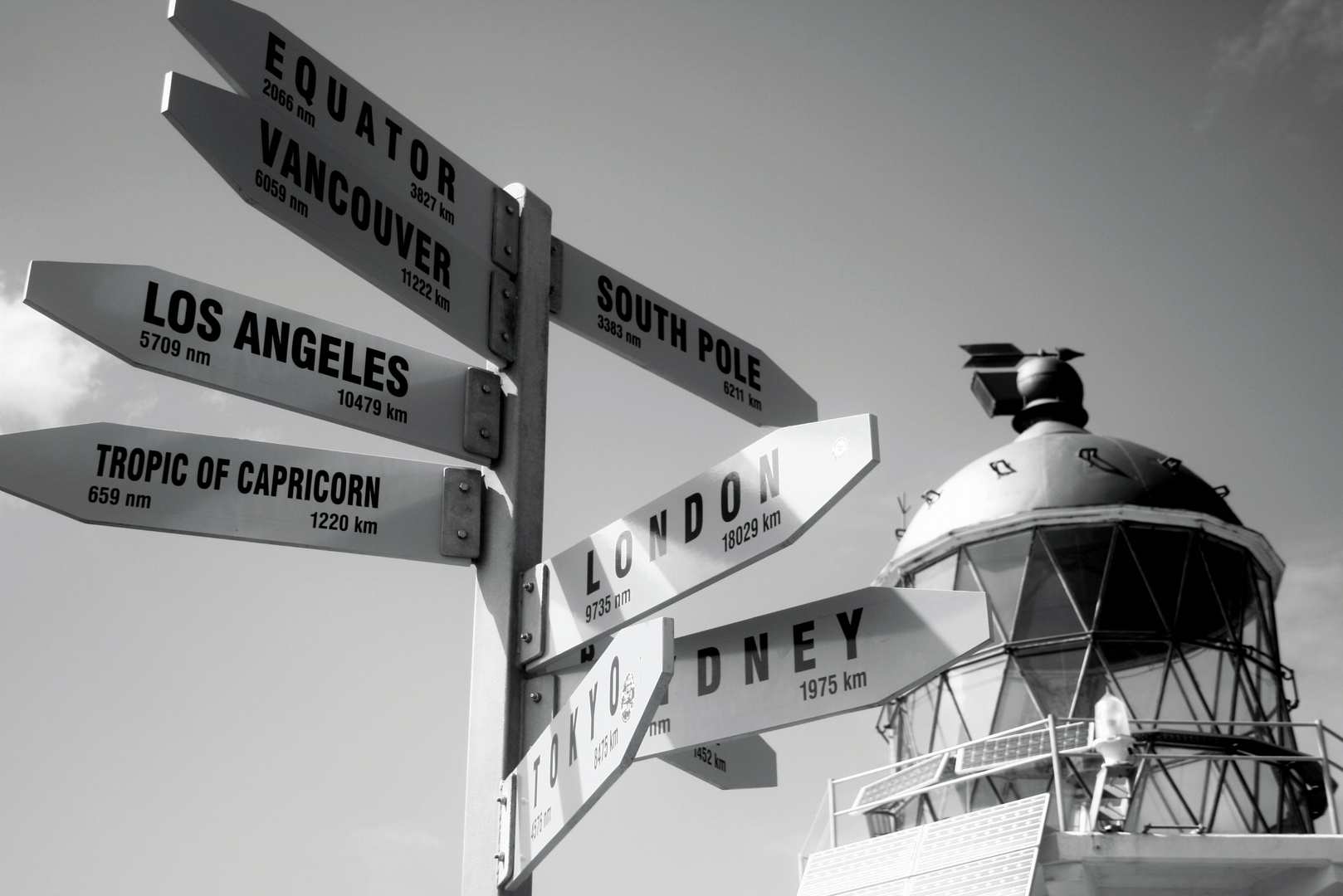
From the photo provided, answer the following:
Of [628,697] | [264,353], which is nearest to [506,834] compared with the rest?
[628,697]

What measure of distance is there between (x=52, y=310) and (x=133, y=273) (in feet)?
0.75

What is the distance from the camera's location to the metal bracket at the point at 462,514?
3.30m

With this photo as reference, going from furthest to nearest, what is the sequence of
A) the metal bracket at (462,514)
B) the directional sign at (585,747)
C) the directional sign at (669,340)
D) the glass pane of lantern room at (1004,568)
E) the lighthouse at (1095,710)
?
the glass pane of lantern room at (1004,568) < the lighthouse at (1095,710) < the directional sign at (669,340) < the metal bracket at (462,514) < the directional sign at (585,747)

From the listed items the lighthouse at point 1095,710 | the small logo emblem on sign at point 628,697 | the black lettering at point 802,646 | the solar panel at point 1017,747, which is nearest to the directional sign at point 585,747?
the small logo emblem on sign at point 628,697

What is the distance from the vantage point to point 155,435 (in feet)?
10.4

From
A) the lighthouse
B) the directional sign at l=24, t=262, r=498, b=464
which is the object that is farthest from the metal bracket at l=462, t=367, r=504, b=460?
the lighthouse

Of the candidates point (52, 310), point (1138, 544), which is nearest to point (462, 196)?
point (52, 310)

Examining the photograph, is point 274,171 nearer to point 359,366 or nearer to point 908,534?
point 359,366

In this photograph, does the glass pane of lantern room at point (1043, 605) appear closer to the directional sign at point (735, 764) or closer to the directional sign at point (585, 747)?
the directional sign at point (735, 764)

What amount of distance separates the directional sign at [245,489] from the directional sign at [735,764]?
3.00ft

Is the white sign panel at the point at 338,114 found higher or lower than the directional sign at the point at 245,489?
higher

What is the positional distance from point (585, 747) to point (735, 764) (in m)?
1.39

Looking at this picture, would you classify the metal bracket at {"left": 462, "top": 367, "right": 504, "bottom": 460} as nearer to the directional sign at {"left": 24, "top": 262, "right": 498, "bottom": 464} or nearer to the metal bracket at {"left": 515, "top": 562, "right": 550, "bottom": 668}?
the directional sign at {"left": 24, "top": 262, "right": 498, "bottom": 464}

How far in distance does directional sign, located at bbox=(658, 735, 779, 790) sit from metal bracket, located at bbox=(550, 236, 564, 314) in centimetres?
131
